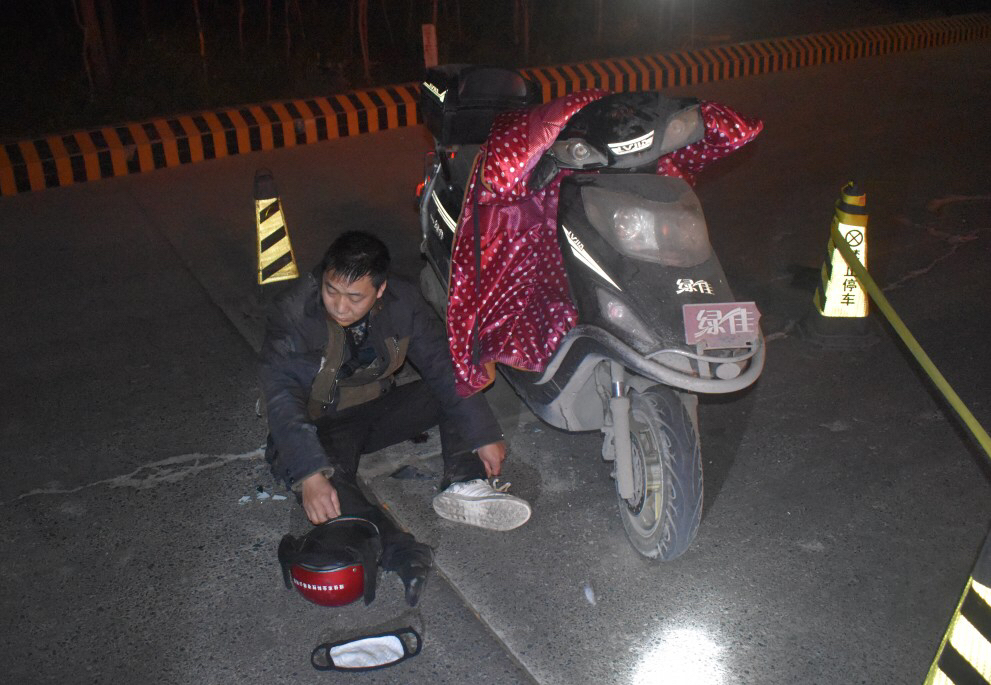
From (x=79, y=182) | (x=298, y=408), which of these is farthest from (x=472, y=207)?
(x=79, y=182)

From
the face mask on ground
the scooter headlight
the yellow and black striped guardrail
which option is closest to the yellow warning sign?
the scooter headlight

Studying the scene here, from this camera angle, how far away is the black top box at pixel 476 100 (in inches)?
172

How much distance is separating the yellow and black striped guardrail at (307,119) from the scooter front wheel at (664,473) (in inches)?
208

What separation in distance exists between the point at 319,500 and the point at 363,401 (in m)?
0.63

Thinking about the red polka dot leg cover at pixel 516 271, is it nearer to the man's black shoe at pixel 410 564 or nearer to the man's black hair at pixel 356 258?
the man's black hair at pixel 356 258

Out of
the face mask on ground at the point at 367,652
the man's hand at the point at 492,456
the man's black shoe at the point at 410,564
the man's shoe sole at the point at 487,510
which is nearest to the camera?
the face mask on ground at the point at 367,652

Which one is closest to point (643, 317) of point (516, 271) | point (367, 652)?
point (516, 271)

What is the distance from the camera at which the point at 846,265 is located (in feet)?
15.6

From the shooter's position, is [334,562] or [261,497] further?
[261,497]

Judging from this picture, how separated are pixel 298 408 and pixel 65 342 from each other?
6.69 feet

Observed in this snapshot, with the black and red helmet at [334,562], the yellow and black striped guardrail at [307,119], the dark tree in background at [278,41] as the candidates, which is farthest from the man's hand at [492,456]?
the dark tree in background at [278,41]

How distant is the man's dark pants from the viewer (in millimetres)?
3371

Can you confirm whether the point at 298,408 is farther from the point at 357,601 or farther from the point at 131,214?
the point at 131,214

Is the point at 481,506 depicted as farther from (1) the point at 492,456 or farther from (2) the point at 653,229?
(2) the point at 653,229
